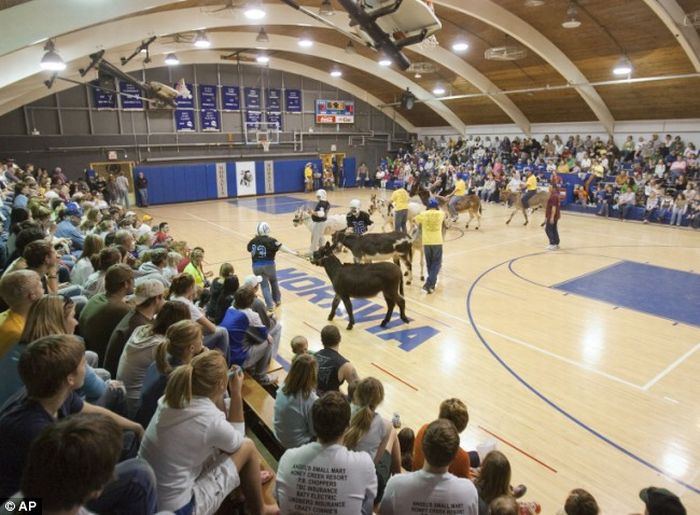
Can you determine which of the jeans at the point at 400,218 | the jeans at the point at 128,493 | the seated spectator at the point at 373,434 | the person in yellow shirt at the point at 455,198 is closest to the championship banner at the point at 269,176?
the person in yellow shirt at the point at 455,198

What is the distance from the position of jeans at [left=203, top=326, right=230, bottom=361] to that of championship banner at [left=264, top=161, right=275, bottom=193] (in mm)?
25283

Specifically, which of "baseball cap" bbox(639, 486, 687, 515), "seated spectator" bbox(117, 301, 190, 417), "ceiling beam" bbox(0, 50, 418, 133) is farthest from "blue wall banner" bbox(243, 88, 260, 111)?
"baseball cap" bbox(639, 486, 687, 515)

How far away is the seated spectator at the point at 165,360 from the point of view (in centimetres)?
337

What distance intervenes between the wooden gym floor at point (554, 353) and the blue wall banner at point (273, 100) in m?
17.5

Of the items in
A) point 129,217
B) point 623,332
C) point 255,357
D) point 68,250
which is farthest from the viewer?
point 129,217

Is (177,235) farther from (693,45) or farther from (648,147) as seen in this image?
(648,147)

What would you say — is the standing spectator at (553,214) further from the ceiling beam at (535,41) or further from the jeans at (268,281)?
the jeans at (268,281)

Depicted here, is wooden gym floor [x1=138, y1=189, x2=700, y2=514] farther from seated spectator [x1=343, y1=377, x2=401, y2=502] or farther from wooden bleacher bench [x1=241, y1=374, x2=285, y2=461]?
wooden bleacher bench [x1=241, y1=374, x2=285, y2=461]

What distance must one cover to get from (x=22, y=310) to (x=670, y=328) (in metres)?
9.65

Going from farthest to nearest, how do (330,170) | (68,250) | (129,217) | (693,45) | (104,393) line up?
(330,170)
(693,45)
(129,217)
(68,250)
(104,393)

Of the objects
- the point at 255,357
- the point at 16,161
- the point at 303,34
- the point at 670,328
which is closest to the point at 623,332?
the point at 670,328

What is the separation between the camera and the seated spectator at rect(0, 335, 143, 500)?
7.50 feet

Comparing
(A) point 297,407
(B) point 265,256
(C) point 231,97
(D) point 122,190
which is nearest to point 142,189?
(D) point 122,190

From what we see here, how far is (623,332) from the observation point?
8.14m
